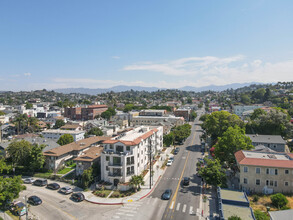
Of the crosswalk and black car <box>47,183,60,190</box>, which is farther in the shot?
black car <box>47,183,60,190</box>

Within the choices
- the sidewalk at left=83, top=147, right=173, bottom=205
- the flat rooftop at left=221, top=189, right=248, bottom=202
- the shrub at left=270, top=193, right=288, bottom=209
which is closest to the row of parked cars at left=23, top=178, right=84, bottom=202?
the sidewalk at left=83, top=147, right=173, bottom=205

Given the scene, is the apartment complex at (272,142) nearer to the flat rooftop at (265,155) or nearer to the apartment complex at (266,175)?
the flat rooftop at (265,155)

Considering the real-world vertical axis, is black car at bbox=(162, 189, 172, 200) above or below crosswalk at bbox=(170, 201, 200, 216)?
above

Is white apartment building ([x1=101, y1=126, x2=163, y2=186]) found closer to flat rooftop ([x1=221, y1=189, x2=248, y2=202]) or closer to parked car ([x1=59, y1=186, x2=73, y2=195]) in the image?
parked car ([x1=59, y1=186, x2=73, y2=195])

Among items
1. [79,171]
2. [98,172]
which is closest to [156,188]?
[98,172]

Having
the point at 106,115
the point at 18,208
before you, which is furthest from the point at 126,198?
the point at 106,115

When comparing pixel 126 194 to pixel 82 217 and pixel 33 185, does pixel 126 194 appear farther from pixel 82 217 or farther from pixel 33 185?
pixel 33 185

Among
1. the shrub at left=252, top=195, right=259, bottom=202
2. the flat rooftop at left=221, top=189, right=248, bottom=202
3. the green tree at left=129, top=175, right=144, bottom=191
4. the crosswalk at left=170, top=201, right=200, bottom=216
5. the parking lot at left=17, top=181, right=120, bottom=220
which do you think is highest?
the flat rooftop at left=221, top=189, right=248, bottom=202
